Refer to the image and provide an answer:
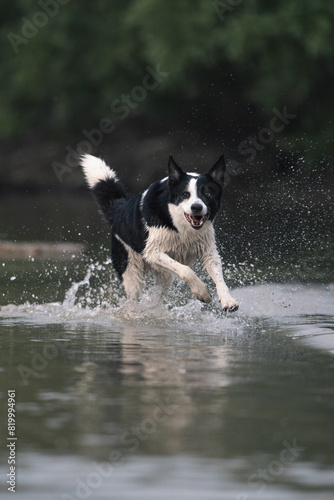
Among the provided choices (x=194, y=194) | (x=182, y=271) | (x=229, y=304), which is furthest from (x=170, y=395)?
(x=194, y=194)

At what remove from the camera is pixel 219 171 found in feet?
29.0

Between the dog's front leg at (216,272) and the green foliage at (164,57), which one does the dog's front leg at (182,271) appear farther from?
the green foliage at (164,57)

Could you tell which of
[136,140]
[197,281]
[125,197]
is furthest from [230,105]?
[197,281]

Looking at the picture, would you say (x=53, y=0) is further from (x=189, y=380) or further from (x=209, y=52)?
(x=189, y=380)

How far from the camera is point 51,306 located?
31.9 feet

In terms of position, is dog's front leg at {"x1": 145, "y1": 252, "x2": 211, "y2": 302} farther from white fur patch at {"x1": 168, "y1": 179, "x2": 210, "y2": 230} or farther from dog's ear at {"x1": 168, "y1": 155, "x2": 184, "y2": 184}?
dog's ear at {"x1": 168, "y1": 155, "x2": 184, "y2": 184}

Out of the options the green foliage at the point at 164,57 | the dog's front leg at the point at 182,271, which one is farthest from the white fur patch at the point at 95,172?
the green foliage at the point at 164,57

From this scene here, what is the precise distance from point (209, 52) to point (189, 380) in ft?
70.8

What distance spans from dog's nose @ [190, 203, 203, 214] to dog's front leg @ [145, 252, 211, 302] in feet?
1.39

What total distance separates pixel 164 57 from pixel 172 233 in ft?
58.8

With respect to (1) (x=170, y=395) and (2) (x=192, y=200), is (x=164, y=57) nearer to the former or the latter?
(2) (x=192, y=200)

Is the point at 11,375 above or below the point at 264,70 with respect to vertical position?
below

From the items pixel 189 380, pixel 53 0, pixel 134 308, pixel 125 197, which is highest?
pixel 53 0

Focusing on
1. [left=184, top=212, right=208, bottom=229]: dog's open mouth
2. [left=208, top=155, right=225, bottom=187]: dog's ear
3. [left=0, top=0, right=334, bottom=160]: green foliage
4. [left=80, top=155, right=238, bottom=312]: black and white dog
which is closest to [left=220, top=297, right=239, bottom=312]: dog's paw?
[left=80, top=155, right=238, bottom=312]: black and white dog
